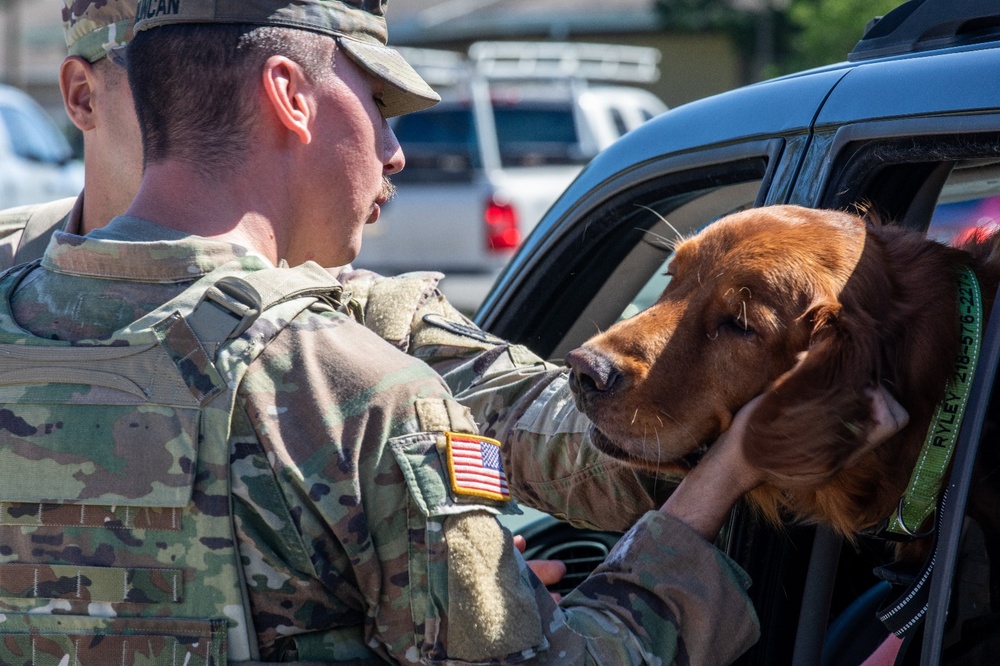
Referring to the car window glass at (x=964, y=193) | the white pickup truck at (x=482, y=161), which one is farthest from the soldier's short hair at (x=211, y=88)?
the white pickup truck at (x=482, y=161)

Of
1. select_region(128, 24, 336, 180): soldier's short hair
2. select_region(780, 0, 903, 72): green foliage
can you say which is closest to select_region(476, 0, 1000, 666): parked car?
select_region(128, 24, 336, 180): soldier's short hair

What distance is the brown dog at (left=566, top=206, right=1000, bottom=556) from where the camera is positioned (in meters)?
1.94

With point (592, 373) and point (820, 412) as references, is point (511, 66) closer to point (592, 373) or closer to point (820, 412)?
point (592, 373)

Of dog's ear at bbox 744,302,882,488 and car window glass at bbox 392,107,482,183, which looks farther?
car window glass at bbox 392,107,482,183

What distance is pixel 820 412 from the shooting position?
6.31 feet

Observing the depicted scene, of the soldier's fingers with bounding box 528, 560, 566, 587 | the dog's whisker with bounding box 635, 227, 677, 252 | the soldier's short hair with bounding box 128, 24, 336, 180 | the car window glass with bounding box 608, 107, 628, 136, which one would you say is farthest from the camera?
the car window glass with bounding box 608, 107, 628, 136

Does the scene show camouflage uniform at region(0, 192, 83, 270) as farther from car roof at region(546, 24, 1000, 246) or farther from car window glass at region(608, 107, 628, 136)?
car window glass at region(608, 107, 628, 136)

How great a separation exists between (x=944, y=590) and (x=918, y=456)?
0.34m

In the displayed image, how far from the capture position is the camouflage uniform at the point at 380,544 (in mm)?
1705

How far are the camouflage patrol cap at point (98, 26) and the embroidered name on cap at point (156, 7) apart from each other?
2.62 ft

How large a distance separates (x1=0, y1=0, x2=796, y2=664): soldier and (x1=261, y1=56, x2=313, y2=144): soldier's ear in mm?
260

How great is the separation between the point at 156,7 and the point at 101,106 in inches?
41.2

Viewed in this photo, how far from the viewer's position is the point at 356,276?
→ 2.96 meters

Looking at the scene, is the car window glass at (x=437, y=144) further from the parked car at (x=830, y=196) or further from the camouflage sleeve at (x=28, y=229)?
the parked car at (x=830, y=196)
